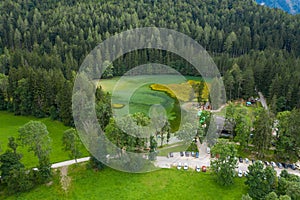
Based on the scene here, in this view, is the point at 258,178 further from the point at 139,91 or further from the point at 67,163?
Result: the point at 139,91

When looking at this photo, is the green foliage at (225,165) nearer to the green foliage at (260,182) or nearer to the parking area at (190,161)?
the green foliage at (260,182)

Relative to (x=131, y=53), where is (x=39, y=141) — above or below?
below

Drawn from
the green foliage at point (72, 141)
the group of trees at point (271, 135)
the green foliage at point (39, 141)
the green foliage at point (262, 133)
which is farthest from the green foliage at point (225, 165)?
the green foliage at point (39, 141)

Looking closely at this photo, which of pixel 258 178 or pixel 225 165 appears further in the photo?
A: pixel 225 165

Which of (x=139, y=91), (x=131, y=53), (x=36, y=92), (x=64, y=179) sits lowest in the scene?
(x=64, y=179)

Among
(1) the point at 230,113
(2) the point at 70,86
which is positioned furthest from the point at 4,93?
(1) the point at 230,113

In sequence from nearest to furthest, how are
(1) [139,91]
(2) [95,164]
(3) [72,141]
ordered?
(3) [72,141] → (2) [95,164] → (1) [139,91]

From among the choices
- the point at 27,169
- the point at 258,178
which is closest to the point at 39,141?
the point at 27,169
